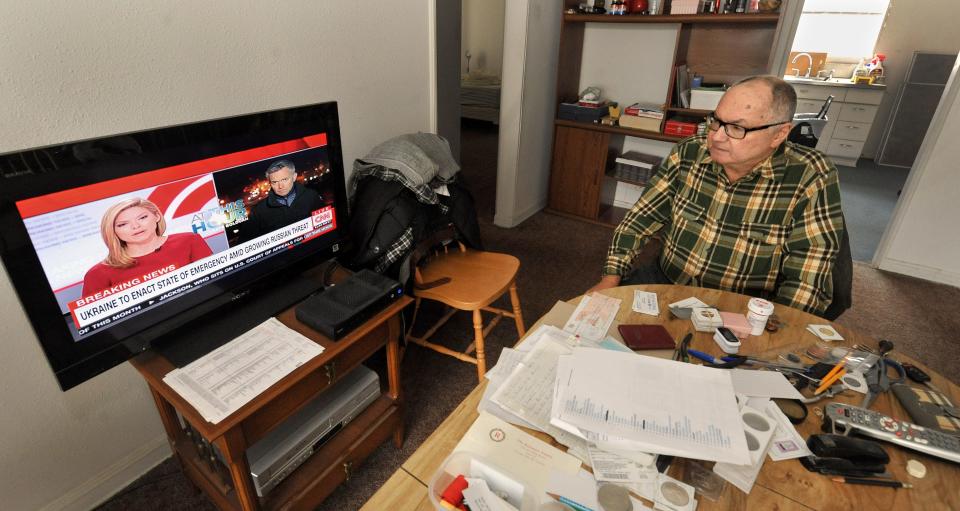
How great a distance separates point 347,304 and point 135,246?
51 centimetres

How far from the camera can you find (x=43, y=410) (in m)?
1.34

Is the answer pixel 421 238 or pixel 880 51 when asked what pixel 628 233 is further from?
pixel 880 51

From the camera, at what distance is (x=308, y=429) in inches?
54.4

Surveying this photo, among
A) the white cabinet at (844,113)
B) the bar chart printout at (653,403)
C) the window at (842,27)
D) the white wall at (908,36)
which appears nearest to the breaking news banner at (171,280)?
the bar chart printout at (653,403)

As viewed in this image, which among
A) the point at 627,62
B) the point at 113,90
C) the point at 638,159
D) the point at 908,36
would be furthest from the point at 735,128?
the point at 908,36

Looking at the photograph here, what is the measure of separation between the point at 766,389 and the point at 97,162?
147cm

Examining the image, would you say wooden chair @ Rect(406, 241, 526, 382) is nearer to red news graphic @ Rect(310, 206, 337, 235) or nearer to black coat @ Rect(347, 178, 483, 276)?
black coat @ Rect(347, 178, 483, 276)

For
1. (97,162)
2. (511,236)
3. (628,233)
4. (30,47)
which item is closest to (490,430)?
(97,162)

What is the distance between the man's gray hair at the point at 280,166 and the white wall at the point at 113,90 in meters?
0.37

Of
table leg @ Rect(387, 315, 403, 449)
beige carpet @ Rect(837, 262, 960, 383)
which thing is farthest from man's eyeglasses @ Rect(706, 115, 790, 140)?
beige carpet @ Rect(837, 262, 960, 383)

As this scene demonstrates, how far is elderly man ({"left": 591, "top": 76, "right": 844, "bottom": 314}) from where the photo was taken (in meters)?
1.43

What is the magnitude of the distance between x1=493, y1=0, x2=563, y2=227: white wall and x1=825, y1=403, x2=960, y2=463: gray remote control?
8.58ft

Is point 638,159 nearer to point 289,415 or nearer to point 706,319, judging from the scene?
point 706,319

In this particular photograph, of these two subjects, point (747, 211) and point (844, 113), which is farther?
point (844, 113)
